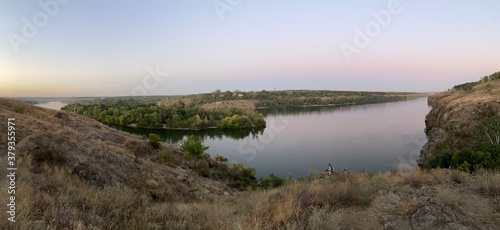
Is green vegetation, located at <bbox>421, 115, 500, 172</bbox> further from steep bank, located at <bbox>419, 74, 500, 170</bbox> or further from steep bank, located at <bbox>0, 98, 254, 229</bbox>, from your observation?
steep bank, located at <bbox>0, 98, 254, 229</bbox>

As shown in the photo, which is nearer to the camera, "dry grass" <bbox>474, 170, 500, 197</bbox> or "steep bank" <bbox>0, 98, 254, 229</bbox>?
"steep bank" <bbox>0, 98, 254, 229</bbox>

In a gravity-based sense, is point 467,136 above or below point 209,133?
above

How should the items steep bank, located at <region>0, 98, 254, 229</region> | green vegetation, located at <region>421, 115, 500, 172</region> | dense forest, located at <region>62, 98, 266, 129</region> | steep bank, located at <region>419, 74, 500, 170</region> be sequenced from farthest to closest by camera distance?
dense forest, located at <region>62, 98, 266, 129</region>, steep bank, located at <region>419, 74, 500, 170</region>, green vegetation, located at <region>421, 115, 500, 172</region>, steep bank, located at <region>0, 98, 254, 229</region>

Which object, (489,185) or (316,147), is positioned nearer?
(489,185)

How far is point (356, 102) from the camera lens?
153500 mm

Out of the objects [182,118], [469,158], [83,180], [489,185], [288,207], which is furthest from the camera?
[182,118]

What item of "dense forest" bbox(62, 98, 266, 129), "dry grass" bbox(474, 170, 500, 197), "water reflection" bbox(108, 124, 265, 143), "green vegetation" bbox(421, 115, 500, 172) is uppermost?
"dry grass" bbox(474, 170, 500, 197)

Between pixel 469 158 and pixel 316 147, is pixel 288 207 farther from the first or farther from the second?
pixel 316 147

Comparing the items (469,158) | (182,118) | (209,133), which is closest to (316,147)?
(209,133)

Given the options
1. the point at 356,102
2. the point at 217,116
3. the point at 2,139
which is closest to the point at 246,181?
the point at 2,139

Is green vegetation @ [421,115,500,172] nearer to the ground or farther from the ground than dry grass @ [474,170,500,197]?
nearer to the ground

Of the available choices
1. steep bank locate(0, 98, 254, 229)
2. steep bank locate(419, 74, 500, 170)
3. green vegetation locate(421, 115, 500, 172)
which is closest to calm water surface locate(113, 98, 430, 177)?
steep bank locate(419, 74, 500, 170)

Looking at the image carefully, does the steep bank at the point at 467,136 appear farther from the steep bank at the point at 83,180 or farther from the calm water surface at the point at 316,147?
the steep bank at the point at 83,180

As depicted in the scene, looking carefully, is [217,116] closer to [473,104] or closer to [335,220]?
[473,104]
